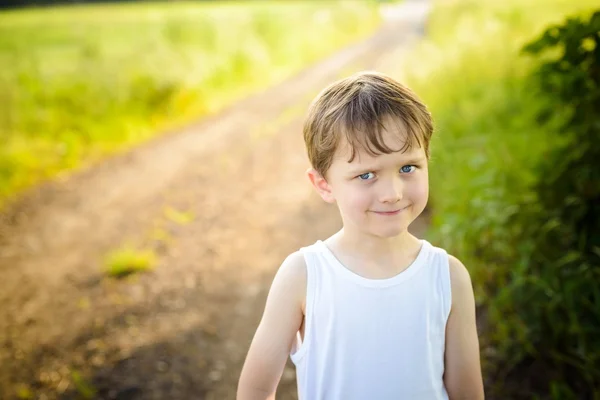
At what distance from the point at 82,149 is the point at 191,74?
306cm

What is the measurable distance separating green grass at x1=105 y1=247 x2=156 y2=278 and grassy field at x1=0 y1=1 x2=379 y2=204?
2049mm

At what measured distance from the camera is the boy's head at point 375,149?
1.24 meters

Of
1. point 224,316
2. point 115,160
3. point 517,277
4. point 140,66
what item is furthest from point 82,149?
point 517,277

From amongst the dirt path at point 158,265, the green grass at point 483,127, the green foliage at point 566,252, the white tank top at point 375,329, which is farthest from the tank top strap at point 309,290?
the dirt path at point 158,265

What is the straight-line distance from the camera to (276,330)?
1343 mm

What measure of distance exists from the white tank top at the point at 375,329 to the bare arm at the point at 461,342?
0.03 m

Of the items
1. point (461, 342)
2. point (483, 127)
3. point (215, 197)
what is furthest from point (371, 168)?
point (215, 197)

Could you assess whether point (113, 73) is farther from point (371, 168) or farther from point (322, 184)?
point (371, 168)

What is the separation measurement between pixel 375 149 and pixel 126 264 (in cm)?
339

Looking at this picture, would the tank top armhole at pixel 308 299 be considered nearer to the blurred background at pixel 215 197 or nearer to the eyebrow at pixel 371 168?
the eyebrow at pixel 371 168

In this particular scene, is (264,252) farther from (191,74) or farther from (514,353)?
(191,74)

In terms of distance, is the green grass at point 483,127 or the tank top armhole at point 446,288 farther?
the green grass at point 483,127

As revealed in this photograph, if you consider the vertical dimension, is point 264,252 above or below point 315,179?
above

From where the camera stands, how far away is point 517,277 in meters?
2.69
